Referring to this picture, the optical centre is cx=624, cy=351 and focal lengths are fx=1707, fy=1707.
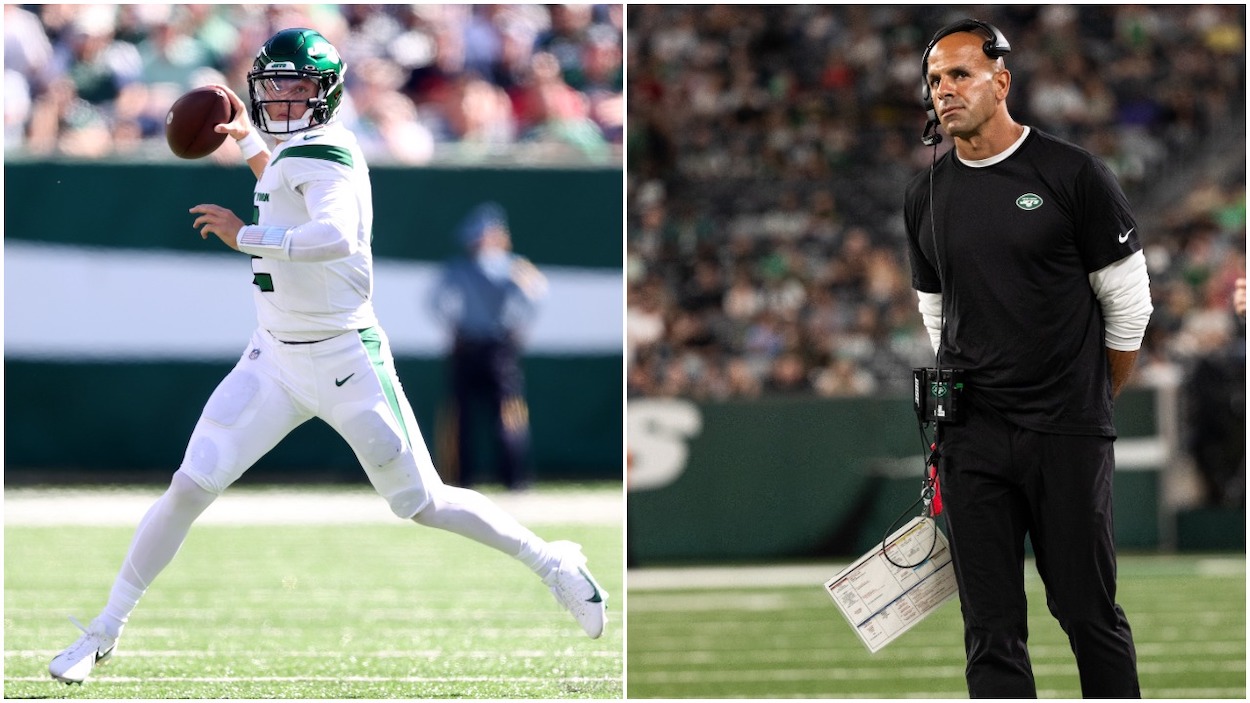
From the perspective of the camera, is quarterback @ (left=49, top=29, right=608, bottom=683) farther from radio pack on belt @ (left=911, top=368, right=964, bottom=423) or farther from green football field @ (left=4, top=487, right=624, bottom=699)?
radio pack on belt @ (left=911, top=368, right=964, bottom=423)

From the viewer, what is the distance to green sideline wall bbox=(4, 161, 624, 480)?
39.3ft

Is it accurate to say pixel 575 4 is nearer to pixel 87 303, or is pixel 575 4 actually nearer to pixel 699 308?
pixel 699 308

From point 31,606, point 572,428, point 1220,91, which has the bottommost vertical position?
point 572,428

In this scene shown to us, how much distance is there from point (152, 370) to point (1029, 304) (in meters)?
9.11

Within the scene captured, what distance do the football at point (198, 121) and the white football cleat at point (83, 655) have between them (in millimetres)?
1441

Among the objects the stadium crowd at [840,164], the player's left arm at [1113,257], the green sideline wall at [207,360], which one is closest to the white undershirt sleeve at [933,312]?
the player's left arm at [1113,257]

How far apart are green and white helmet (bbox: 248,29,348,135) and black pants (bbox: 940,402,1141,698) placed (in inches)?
82.0

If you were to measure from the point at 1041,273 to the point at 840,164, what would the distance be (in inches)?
455

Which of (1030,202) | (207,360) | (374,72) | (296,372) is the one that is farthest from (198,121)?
(374,72)

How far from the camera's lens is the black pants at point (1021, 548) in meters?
4.07

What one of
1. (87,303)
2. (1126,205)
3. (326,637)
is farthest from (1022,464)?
(87,303)

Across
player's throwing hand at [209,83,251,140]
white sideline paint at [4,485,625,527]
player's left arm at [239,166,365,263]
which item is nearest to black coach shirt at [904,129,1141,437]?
player's left arm at [239,166,365,263]

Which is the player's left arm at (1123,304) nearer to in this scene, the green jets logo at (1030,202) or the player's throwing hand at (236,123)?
the green jets logo at (1030,202)

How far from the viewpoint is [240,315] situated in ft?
39.1
